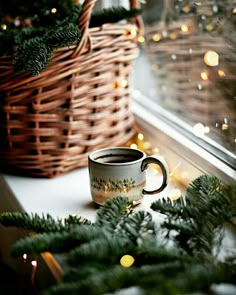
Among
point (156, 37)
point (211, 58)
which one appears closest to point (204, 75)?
point (211, 58)

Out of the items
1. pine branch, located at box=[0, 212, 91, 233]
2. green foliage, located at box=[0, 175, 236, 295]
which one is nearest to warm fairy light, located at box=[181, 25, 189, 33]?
green foliage, located at box=[0, 175, 236, 295]

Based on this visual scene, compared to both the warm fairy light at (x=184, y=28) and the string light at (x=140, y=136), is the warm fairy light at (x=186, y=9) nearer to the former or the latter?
the warm fairy light at (x=184, y=28)

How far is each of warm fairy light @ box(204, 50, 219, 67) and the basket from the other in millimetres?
163

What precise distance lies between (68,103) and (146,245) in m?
0.42

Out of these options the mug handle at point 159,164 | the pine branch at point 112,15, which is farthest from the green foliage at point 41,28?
the mug handle at point 159,164

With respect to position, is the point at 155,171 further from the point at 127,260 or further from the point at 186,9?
the point at 127,260

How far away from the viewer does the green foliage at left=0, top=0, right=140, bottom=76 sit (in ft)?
3.33

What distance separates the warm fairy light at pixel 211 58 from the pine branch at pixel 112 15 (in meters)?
0.17

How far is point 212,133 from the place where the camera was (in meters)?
1.14

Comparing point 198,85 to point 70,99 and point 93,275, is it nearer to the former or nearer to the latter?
point 70,99

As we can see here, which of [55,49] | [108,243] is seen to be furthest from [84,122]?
[108,243]

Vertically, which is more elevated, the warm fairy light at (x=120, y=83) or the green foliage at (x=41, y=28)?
the green foliage at (x=41, y=28)

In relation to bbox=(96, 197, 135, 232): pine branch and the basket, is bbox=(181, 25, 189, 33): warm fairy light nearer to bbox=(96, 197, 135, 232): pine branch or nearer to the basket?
the basket

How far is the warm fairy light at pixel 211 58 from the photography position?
1.09m
